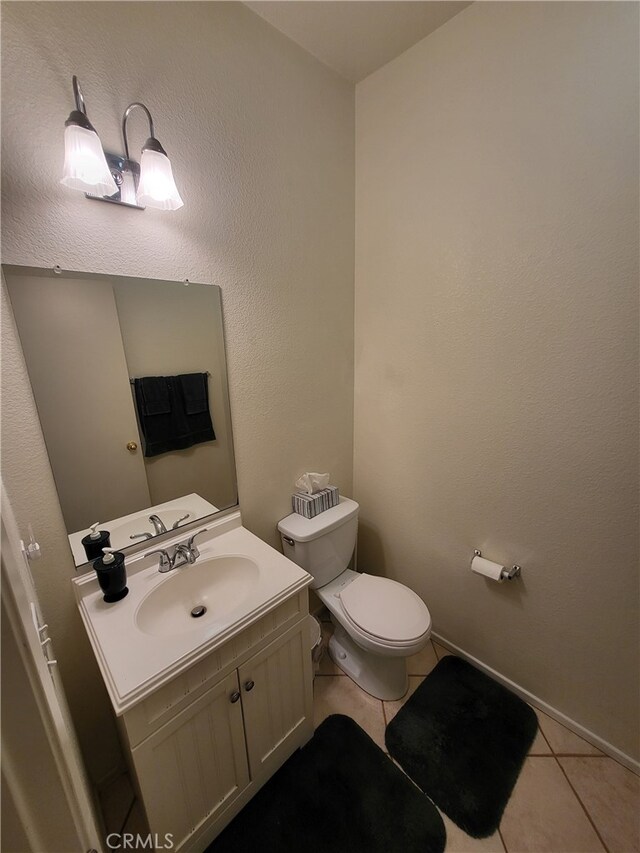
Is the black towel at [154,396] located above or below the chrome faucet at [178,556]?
above

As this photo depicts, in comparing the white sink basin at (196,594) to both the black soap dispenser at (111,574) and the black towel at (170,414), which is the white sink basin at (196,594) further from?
the black towel at (170,414)

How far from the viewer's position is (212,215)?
1228mm

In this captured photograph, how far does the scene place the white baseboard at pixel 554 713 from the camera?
128cm

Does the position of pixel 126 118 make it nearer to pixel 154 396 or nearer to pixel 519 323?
pixel 154 396

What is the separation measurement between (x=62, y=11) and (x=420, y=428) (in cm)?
178

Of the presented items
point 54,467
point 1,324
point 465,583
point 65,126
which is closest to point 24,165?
point 65,126

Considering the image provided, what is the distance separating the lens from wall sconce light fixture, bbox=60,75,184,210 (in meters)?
0.84

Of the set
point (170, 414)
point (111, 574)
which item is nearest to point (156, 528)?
point (111, 574)

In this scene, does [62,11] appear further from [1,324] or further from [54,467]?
[54,467]

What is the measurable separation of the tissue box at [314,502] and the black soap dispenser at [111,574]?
30.8 inches

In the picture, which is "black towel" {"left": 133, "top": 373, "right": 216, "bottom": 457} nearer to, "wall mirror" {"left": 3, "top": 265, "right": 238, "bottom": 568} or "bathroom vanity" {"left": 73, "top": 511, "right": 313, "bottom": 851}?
"wall mirror" {"left": 3, "top": 265, "right": 238, "bottom": 568}

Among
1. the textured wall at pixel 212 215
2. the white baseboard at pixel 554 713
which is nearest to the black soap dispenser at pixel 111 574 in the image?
the textured wall at pixel 212 215

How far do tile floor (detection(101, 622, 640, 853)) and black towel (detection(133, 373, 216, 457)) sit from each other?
127 cm

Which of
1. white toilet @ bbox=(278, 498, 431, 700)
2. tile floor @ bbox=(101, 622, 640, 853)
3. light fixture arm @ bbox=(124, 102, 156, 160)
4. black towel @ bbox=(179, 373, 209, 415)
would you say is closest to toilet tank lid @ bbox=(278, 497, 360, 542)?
white toilet @ bbox=(278, 498, 431, 700)
